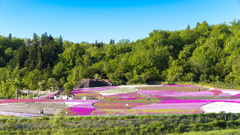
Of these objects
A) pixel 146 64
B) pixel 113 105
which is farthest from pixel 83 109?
pixel 146 64

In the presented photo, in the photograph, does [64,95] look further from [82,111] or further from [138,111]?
[138,111]

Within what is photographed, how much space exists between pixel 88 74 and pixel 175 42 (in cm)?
4816

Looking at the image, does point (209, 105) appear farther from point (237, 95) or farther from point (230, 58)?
point (230, 58)

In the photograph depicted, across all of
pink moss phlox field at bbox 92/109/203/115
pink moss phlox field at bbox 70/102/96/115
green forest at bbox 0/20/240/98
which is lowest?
pink moss phlox field at bbox 92/109/203/115

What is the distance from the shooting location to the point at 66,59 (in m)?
110

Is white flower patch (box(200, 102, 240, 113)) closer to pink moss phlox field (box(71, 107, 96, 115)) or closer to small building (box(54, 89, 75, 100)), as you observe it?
pink moss phlox field (box(71, 107, 96, 115))

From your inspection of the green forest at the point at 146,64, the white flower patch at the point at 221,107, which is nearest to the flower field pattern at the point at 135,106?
the white flower patch at the point at 221,107

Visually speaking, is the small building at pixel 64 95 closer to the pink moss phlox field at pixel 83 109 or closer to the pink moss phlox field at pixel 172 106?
the pink moss phlox field at pixel 83 109

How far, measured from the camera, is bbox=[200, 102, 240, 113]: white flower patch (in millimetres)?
36312

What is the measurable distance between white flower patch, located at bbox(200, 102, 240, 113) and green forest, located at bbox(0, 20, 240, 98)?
112ft

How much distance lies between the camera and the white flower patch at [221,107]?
119 feet

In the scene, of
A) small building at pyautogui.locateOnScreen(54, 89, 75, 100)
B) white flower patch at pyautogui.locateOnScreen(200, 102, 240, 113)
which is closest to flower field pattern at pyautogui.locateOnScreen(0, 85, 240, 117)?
white flower patch at pyautogui.locateOnScreen(200, 102, 240, 113)

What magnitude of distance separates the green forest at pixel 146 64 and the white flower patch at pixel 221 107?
3415 centimetres

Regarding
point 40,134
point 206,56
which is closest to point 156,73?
point 206,56
